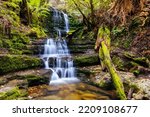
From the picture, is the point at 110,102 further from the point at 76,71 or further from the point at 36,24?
the point at 36,24

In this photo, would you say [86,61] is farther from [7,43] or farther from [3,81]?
[3,81]

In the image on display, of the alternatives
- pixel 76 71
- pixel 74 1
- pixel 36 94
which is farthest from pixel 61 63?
pixel 74 1

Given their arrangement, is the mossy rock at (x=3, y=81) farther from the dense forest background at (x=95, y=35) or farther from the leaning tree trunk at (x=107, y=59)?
the leaning tree trunk at (x=107, y=59)

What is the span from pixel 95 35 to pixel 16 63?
4812mm

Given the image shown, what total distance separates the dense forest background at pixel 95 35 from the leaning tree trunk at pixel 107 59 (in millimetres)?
84

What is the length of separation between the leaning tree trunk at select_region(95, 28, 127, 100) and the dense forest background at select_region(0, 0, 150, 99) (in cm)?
8

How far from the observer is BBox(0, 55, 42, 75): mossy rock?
8.58 meters

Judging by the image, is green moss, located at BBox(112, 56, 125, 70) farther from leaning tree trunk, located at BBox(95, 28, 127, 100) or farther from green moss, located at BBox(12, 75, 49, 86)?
green moss, located at BBox(12, 75, 49, 86)

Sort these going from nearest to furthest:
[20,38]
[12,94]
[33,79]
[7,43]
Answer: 1. [12,94]
2. [33,79]
3. [7,43]
4. [20,38]

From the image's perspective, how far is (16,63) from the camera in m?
8.99

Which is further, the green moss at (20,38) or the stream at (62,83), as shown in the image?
the green moss at (20,38)

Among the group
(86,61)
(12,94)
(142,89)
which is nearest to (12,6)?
(86,61)

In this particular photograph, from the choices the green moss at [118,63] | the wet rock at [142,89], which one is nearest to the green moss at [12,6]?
the green moss at [118,63]

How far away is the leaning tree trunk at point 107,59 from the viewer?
6254 millimetres
